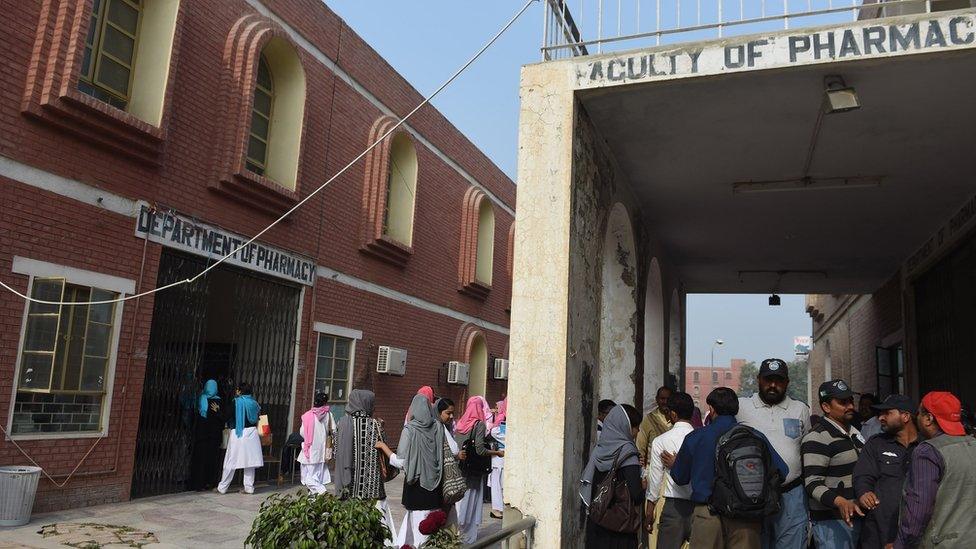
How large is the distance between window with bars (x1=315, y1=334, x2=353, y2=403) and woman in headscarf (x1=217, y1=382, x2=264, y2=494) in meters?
1.95

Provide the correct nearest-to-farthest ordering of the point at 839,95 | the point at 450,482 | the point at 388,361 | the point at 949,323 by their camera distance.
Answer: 1. the point at 839,95
2. the point at 450,482
3. the point at 949,323
4. the point at 388,361

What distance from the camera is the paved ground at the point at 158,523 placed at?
6.61m

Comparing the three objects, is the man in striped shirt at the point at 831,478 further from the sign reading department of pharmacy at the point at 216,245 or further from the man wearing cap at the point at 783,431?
the sign reading department of pharmacy at the point at 216,245

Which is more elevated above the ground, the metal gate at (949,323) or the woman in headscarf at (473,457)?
the metal gate at (949,323)

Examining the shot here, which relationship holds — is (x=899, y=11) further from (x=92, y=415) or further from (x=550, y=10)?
(x=92, y=415)

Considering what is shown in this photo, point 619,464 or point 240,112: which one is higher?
point 240,112

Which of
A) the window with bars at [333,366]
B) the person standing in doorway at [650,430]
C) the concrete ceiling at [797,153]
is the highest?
the concrete ceiling at [797,153]

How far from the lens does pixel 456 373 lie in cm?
1667

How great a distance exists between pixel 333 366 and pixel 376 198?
3.26 m

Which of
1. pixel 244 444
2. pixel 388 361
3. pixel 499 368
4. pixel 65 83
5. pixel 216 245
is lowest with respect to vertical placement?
pixel 244 444

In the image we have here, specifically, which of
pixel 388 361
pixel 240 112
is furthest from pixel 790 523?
pixel 388 361

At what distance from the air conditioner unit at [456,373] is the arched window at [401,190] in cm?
335

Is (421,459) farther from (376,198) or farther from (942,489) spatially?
(376,198)

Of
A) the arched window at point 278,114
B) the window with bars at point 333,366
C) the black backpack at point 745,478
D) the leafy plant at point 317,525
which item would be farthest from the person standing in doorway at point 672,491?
the arched window at point 278,114
